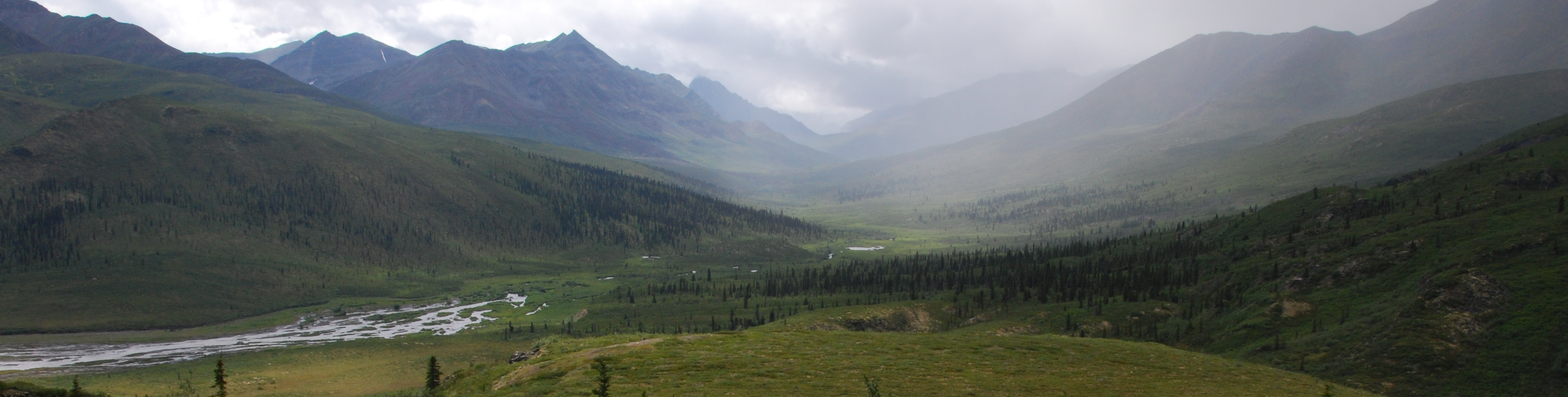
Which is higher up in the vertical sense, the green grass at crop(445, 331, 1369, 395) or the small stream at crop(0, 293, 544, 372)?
the green grass at crop(445, 331, 1369, 395)

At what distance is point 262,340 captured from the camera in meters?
130

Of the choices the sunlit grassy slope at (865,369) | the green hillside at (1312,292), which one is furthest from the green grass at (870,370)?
the green hillside at (1312,292)

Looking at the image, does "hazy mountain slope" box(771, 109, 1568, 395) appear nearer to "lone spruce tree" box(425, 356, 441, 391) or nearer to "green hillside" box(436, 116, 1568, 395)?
"green hillside" box(436, 116, 1568, 395)

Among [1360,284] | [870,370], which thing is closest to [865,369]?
[870,370]

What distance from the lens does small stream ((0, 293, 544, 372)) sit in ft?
348

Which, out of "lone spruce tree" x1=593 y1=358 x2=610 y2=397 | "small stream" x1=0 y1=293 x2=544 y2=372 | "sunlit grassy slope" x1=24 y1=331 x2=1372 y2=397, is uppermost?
"lone spruce tree" x1=593 y1=358 x2=610 y2=397

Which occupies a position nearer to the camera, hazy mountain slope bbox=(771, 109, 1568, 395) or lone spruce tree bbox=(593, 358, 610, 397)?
lone spruce tree bbox=(593, 358, 610, 397)

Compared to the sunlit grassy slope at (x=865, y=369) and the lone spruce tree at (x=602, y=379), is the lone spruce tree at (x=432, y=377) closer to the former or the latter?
the sunlit grassy slope at (x=865, y=369)

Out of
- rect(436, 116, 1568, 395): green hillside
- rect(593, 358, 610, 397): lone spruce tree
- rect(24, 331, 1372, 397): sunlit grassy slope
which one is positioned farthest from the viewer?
rect(436, 116, 1568, 395): green hillside

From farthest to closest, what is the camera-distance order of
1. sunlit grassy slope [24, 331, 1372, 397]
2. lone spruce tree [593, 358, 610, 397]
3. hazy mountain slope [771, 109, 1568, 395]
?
1. hazy mountain slope [771, 109, 1568, 395]
2. sunlit grassy slope [24, 331, 1372, 397]
3. lone spruce tree [593, 358, 610, 397]

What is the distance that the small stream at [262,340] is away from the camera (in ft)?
348

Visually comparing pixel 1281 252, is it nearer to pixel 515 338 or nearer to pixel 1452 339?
pixel 1452 339

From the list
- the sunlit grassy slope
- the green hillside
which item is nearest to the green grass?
the sunlit grassy slope

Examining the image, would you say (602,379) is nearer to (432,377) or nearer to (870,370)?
(870,370)
